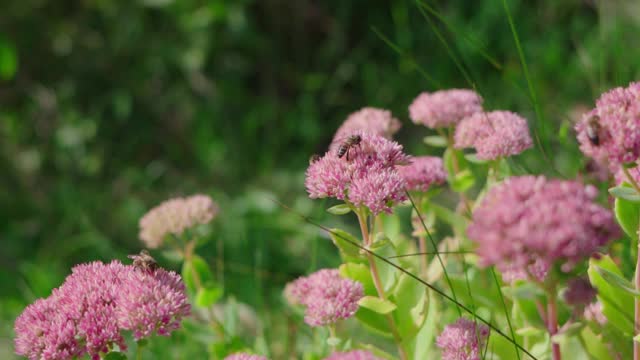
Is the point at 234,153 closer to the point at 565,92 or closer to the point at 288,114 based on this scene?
the point at 288,114

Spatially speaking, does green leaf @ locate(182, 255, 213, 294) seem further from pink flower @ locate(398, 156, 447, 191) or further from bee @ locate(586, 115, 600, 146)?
bee @ locate(586, 115, 600, 146)

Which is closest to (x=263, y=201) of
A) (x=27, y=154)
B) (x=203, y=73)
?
(x=203, y=73)

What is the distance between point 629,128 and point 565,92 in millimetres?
2712

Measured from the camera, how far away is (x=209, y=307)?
1632mm

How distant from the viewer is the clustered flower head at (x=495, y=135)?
1375 mm

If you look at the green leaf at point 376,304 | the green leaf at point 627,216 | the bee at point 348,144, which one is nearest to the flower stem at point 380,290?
the green leaf at point 376,304

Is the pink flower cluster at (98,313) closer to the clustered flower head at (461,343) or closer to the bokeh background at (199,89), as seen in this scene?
the clustered flower head at (461,343)

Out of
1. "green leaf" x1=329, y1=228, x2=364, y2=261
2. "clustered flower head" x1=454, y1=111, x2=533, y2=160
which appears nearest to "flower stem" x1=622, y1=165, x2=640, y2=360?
"clustered flower head" x1=454, y1=111, x2=533, y2=160

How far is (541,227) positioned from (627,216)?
1.67 ft

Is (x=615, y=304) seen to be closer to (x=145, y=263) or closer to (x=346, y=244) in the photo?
(x=346, y=244)

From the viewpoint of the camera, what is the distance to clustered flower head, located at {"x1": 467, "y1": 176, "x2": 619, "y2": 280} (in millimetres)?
797

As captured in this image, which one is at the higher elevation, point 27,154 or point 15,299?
point 27,154

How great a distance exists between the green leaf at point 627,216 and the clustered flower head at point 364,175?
328 mm

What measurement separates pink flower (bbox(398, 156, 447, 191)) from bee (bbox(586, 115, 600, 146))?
1.64ft
